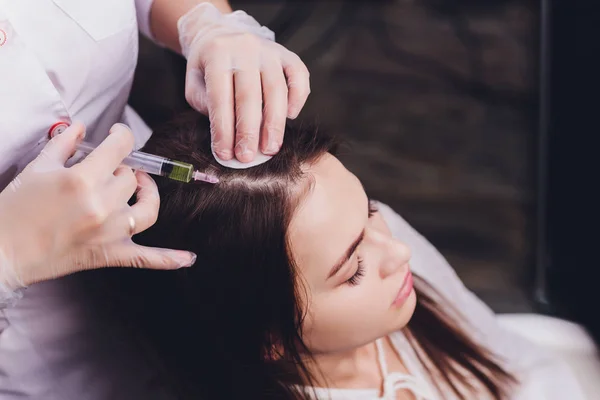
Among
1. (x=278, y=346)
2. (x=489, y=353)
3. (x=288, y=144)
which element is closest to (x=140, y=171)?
(x=288, y=144)

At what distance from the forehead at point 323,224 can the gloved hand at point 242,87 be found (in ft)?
0.23

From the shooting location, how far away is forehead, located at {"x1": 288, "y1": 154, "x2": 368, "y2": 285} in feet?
2.22

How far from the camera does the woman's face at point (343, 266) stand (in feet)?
2.23

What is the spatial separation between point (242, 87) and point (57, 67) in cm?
23

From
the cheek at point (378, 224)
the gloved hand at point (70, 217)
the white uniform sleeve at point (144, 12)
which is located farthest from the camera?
the white uniform sleeve at point (144, 12)

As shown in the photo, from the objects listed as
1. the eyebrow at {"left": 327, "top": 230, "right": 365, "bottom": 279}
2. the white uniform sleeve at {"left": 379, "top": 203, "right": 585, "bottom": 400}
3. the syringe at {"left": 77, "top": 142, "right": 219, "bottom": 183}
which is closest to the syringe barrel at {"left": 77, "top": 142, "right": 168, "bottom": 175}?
the syringe at {"left": 77, "top": 142, "right": 219, "bottom": 183}

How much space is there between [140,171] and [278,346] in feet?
0.93

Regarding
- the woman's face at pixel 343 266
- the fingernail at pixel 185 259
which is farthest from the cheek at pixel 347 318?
the fingernail at pixel 185 259

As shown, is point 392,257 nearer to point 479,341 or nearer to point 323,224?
point 323,224

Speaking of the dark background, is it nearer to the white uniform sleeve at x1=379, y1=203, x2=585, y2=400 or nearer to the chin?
the white uniform sleeve at x1=379, y1=203, x2=585, y2=400

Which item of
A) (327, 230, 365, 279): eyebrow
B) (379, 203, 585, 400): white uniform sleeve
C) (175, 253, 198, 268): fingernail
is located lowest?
(379, 203, 585, 400): white uniform sleeve

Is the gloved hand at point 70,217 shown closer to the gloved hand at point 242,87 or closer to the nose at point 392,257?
the gloved hand at point 242,87

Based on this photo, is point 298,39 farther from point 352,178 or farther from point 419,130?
point 352,178

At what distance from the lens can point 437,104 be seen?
131 centimetres
